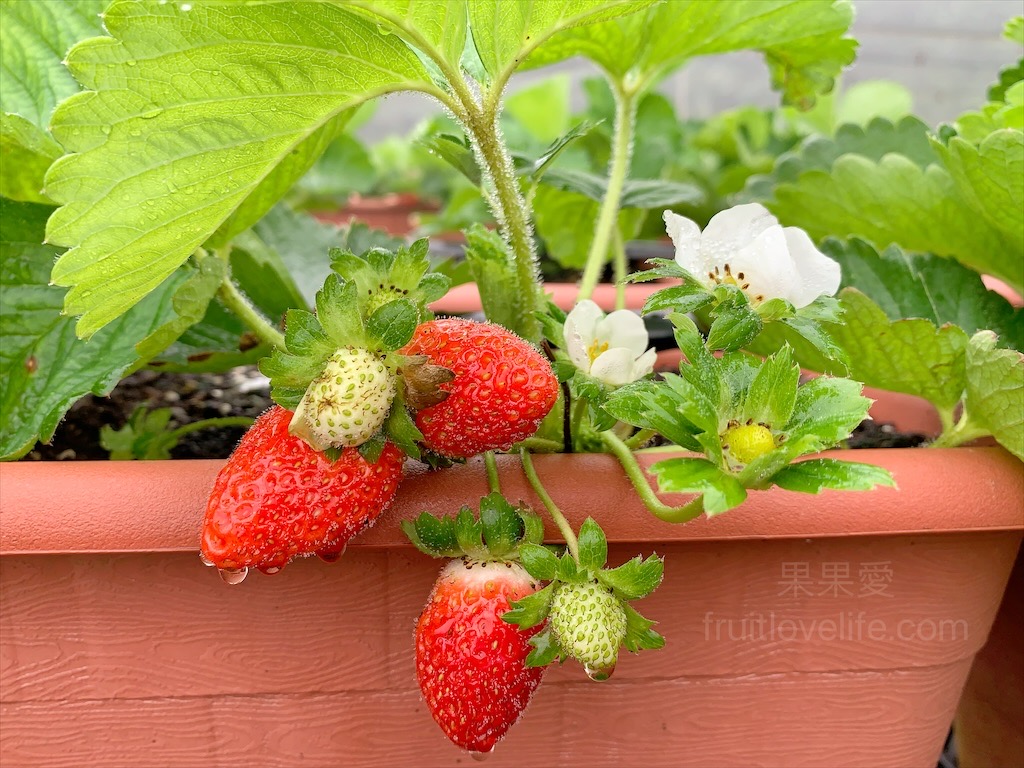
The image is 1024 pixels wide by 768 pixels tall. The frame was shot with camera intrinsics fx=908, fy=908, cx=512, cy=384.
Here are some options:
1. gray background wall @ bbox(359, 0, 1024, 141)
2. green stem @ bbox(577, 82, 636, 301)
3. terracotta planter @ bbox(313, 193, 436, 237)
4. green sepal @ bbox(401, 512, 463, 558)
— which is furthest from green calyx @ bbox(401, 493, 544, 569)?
gray background wall @ bbox(359, 0, 1024, 141)

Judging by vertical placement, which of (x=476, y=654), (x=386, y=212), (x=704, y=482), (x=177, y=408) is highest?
(x=704, y=482)

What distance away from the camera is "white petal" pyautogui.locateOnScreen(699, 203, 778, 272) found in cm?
45

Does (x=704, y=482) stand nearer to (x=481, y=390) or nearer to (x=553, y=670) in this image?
(x=481, y=390)

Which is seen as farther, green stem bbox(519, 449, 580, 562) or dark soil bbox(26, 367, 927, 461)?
dark soil bbox(26, 367, 927, 461)

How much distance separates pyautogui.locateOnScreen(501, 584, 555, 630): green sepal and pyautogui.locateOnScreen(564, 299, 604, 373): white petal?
A: 133 mm

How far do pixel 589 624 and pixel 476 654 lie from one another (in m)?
0.06

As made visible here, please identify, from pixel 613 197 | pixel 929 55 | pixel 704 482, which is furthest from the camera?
pixel 929 55

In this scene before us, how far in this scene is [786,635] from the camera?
52cm

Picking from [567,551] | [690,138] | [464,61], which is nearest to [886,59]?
[690,138]

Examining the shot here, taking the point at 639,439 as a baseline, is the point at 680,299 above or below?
above

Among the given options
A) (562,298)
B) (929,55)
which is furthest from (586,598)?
(929,55)

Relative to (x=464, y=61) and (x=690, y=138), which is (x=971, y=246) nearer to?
(x=464, y=61)

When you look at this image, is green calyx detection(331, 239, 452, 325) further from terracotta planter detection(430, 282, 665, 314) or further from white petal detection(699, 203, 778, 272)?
terracotta planter detection(430, 282, 665, 314)

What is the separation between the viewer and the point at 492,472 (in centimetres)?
45
